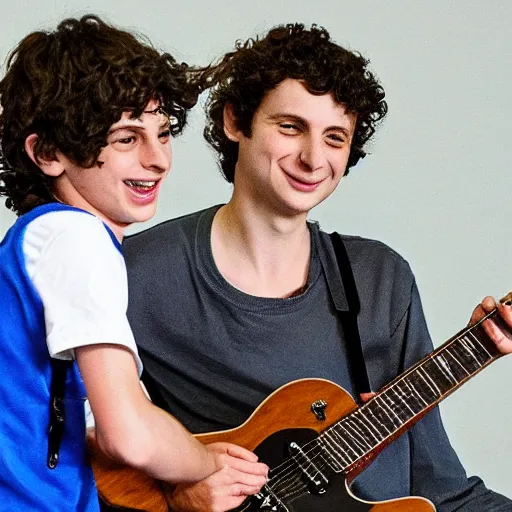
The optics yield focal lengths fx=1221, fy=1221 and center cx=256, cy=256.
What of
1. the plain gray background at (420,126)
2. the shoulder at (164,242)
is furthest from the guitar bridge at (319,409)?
the plain gray background at (420,126)

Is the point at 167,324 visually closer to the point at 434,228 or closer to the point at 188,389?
the point at 188,389

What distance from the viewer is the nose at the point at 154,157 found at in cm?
157

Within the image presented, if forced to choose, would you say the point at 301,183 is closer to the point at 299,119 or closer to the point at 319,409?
the point at 299,119

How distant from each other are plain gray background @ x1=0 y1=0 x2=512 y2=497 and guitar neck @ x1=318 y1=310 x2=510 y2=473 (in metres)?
0.75

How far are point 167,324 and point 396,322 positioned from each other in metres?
0.37

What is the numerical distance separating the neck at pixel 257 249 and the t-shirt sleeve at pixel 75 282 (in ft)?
1.77

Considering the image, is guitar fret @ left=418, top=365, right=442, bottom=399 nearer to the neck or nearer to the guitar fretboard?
the guitar fretboard

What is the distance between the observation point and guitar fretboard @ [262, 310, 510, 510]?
1789mm

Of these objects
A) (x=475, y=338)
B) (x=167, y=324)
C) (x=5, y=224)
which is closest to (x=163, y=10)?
(x=5, y=224)

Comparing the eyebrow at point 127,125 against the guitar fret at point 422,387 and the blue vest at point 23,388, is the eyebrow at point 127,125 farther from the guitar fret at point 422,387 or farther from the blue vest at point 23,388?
the guitar fret at point 422,387

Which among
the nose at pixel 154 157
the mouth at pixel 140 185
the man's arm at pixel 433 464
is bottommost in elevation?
the man's arm at pixel 433 464

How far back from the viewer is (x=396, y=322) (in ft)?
6.53

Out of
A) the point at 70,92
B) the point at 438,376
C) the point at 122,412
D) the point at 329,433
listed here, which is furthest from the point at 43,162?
the point at 438,376

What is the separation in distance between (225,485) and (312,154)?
0.54m
